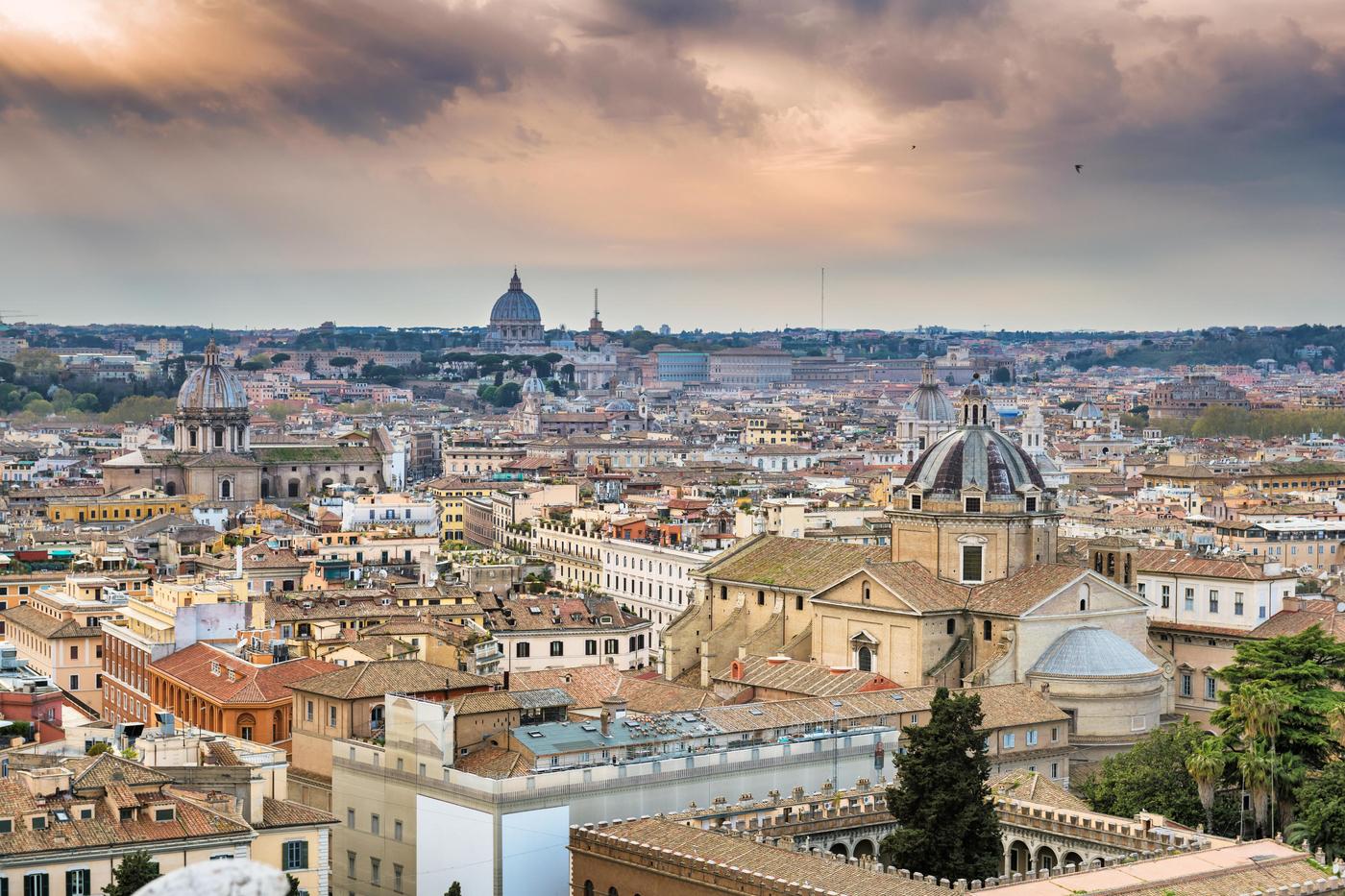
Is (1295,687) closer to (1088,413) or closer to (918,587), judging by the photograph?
(918,587)

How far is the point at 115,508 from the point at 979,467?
50.0 metres

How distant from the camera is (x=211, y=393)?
112 meters

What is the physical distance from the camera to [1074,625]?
46.0m

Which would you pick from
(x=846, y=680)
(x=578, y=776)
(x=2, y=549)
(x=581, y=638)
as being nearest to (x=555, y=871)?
(x=578, y=776)

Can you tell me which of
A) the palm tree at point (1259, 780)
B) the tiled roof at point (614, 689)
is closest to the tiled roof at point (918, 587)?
the tiled roof at point (614, 689)

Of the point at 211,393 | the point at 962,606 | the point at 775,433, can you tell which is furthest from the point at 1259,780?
the point at 775,433

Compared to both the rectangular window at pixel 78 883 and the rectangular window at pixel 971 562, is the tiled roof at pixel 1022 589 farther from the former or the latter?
the rectangular window at pixel 78 883

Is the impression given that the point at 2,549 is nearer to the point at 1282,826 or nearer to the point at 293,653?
the point at 293,653

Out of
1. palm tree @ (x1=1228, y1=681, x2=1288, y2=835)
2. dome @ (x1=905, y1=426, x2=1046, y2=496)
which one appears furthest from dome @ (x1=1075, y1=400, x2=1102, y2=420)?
palm tree @ (x1=1228, y1=681, x2=1288, y2=835)

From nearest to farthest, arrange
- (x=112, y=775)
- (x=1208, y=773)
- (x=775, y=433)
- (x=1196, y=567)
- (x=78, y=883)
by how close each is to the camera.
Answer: (x=78, y=883)
(x=112, y=775)
(x=1208, y=773)
(x=1196, y=567)
(x=775, y=433)

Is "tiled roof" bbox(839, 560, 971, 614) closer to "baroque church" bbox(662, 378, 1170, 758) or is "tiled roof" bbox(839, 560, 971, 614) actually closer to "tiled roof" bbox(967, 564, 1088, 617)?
"baroque church" bbox(662, 378, 1170, 758)

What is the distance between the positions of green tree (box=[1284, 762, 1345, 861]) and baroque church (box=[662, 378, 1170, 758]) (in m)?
7.47

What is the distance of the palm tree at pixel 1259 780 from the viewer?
121 ft

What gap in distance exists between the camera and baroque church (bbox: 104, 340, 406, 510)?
10662 cm
